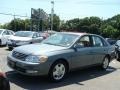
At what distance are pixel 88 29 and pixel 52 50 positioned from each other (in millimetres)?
96218

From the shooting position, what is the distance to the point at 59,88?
7742mm

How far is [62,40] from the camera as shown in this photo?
9328 mm

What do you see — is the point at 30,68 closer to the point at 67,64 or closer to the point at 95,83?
the point at 67,64

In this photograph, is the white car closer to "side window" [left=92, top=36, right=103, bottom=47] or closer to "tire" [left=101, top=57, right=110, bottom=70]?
"tire" [left=101, top=57, right=110, bottom=70]

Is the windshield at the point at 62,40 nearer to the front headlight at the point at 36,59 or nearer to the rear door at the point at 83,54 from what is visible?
the rear door at the point at 83,54

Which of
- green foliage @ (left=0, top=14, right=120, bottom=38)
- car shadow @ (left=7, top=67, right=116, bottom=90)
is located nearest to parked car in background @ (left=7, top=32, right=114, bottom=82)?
car shadow @ (left=7, top=67, right=116, bottom=90)

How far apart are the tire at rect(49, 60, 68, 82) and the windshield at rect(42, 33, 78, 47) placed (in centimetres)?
79

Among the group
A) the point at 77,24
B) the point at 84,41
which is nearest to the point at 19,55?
the point at 84,41

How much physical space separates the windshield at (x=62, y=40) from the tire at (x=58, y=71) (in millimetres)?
788

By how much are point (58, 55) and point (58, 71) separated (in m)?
0.49

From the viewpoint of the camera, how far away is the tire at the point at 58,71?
813 centimetres

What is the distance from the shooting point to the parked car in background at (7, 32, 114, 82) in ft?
25.7

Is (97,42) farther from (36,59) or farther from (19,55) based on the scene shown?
(19,55)

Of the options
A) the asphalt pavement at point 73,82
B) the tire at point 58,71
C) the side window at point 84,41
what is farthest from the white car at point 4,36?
the tire at point 58,71
